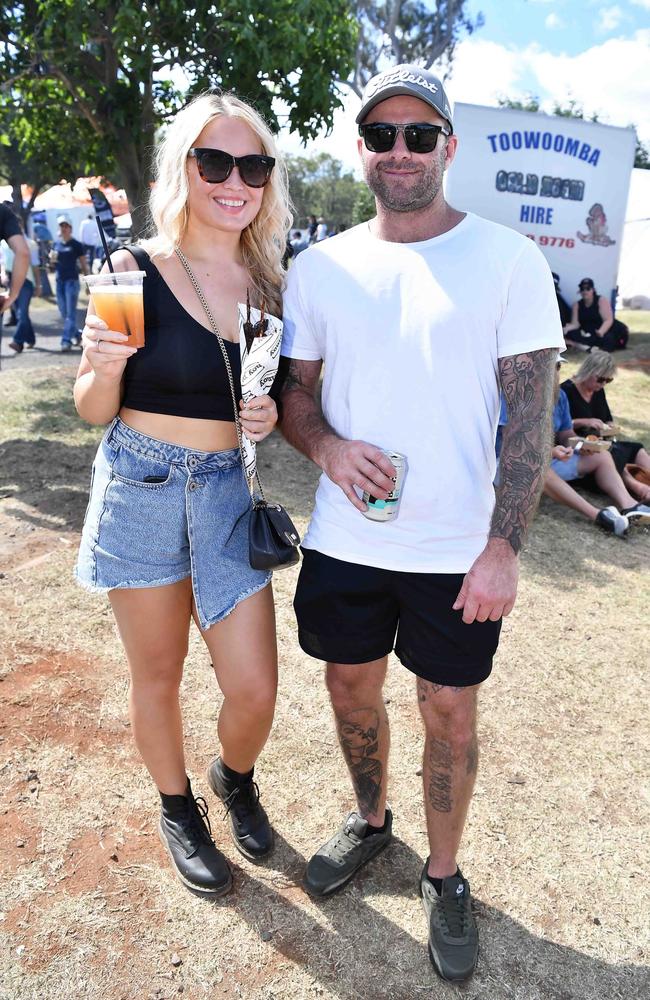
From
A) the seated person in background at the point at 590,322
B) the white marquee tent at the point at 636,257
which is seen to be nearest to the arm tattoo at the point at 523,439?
the seated person in background at the point at 590,322

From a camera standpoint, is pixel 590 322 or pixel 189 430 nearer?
pixel 189 430

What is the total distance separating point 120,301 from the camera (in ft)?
5.73

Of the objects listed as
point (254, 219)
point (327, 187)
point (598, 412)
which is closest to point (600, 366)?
point (598, 412)

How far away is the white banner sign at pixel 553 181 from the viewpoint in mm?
11109

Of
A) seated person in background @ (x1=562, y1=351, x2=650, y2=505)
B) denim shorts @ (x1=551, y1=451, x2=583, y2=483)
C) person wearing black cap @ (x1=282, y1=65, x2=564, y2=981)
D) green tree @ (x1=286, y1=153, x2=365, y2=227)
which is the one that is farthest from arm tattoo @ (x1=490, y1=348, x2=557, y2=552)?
green tree @ (x1=286, y1=153, x2=365, y2=227)

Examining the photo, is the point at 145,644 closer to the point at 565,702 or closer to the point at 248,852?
the point at 248,852

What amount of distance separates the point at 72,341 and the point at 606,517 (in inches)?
345

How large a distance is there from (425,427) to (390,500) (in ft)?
0.72

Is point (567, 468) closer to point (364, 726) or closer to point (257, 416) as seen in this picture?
point (364, 726)

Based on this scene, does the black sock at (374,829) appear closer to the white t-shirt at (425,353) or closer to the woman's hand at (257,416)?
the white t-shirt at (425,353)

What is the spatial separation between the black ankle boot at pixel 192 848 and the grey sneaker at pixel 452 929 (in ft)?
2.06

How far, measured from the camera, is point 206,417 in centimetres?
200

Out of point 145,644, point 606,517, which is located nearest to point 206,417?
point 145,644

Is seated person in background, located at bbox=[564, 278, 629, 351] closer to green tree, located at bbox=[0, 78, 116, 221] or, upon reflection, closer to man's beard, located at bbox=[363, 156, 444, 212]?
green tree, located at bbox=[0, 78, 116, 221]
